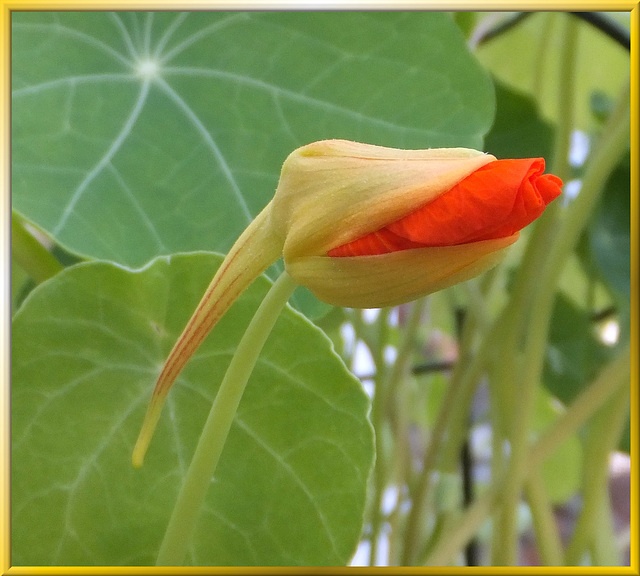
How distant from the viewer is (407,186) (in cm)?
24

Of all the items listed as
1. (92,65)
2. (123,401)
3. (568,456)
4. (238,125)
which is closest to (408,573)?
(123,401)

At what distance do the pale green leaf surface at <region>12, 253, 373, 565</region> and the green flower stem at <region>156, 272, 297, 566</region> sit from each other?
8 cm

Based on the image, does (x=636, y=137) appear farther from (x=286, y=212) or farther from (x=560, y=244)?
(x=286, y=212)

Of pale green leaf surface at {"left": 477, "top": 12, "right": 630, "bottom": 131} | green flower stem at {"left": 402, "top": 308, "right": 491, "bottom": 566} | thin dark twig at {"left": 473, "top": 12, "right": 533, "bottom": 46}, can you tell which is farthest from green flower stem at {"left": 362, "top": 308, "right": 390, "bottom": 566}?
pale green leaf surface at {"left": 477, "top": 12, "right": 630, "bottom": 131}

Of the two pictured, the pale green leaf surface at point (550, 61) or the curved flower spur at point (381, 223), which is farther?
the pale green leaf surface at point (550, 61)

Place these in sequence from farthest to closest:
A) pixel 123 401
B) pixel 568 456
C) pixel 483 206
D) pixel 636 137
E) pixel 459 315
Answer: pixel 568 456 → pixel 459 315 → pixel 636 137 → pixel 123 401 → pixel 483 206

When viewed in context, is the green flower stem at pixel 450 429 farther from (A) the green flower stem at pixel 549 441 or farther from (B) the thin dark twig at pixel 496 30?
(B) the thin dark twig at pixel 496 30

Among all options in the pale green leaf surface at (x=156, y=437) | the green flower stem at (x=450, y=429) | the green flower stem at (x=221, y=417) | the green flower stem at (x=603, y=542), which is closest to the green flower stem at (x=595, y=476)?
the green flower stem at (x=603, y=542)

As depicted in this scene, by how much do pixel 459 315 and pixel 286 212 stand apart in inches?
21.4

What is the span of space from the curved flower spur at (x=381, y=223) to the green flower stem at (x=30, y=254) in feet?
0.59

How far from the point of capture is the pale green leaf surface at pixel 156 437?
0.38m

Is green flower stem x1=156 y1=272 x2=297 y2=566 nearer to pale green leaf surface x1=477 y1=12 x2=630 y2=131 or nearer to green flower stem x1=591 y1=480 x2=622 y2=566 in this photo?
green flower stem x1=591 y1=480 x2=622 y2=566

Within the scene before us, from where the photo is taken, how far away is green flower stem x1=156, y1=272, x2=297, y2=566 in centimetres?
28

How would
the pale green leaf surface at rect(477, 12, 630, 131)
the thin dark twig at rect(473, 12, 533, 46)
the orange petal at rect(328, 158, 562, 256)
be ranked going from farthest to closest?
1. the pale green leaf surface at rect(477, 12, 630, 131)
2. the thin dark twig at rect(473, 12, 533, 46)
3. the orange petal at rect(328, 158, 562, 256)
